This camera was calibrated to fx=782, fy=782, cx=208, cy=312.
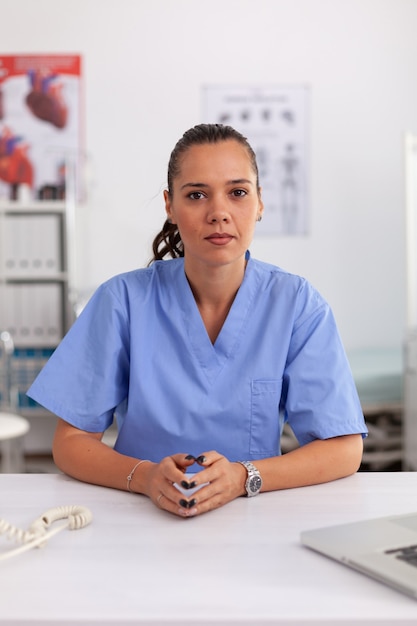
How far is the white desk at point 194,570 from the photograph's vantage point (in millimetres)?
725

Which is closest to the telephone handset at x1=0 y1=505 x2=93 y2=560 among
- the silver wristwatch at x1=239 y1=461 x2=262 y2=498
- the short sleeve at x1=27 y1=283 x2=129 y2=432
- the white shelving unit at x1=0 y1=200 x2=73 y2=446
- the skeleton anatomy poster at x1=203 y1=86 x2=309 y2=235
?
the silver wristwatch at x1=239 y1=461 x2=262 y2=498

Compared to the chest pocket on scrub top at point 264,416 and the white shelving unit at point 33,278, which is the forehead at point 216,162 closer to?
the chest pocket on scrub top at point 264,416

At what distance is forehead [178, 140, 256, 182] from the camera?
4.41 feet

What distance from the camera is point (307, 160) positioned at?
4.03 metres

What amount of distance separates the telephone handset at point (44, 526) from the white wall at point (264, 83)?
2.99m

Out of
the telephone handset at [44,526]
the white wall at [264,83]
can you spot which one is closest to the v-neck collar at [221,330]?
the telephone handset at [44,526]

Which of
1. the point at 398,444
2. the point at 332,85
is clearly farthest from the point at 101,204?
Answer: the point at 398,444

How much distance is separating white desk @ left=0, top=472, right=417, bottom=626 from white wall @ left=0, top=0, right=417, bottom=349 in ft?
9.69

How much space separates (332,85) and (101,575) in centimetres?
357

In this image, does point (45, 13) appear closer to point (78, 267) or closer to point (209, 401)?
point (78, 267)

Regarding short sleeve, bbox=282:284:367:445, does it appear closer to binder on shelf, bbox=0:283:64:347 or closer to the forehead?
the forehead

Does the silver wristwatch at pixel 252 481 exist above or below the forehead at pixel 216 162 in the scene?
below

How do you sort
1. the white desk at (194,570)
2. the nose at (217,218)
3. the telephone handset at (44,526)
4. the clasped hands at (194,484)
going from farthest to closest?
the nose at (217,218), the clasped hands at (194,484), the telephone handset at (44,526), the white desk at (194,570)

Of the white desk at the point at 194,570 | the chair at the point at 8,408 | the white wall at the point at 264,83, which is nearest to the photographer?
the white desk at the point at 194,570
